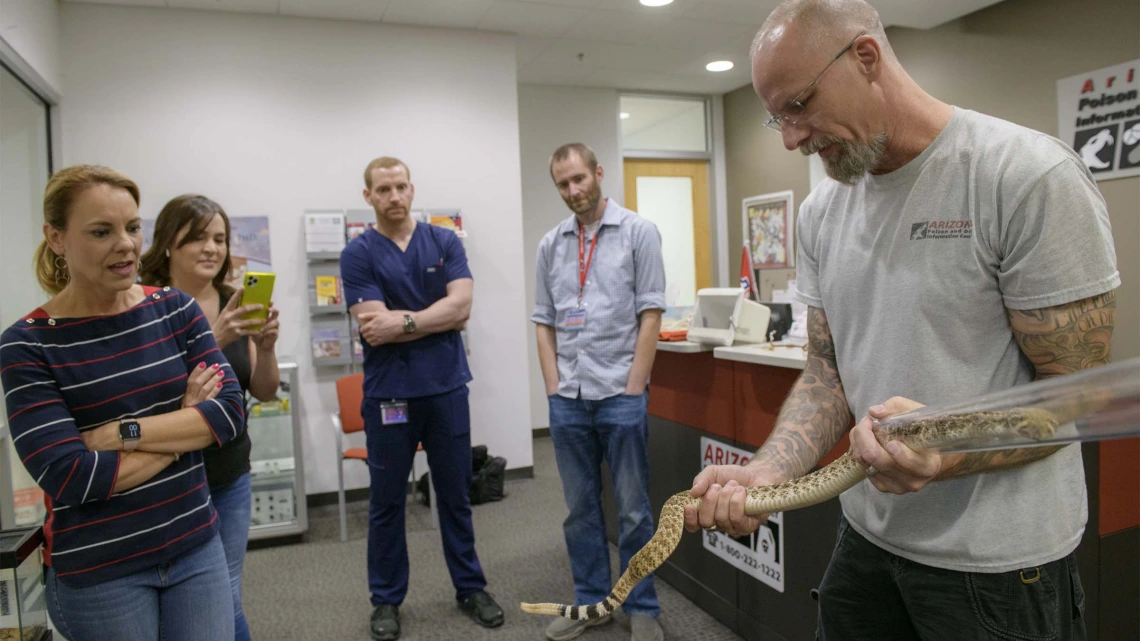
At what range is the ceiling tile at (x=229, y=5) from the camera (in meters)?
4.79

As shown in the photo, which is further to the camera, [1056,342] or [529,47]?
[529,47]

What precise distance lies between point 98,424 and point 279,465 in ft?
10.1

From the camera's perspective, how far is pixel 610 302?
3014 mm

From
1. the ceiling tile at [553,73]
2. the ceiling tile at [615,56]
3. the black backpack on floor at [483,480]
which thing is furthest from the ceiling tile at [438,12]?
the black backpack on floor at [483,480]

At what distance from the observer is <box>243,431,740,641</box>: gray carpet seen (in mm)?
3127

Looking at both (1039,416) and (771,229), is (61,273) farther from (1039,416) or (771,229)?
(771,229)

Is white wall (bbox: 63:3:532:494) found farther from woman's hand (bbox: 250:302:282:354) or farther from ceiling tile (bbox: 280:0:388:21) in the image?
woman's hand (bbox: 250:302:282:354)

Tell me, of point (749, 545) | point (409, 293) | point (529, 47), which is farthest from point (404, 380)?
point (529, 47)

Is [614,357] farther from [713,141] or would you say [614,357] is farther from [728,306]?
[713,141]

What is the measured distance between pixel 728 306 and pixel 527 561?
73.3 inches

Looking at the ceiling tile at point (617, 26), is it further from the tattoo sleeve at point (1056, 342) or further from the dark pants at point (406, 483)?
the tattoo sleeve at point (1056, 342)

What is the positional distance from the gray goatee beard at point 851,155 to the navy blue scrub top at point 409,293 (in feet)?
7.09

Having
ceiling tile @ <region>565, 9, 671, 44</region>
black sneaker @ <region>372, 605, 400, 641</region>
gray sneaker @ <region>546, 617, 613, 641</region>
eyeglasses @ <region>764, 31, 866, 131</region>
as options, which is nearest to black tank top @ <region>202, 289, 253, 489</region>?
black sneaker @ <region>372, 605, 400, 641</region>

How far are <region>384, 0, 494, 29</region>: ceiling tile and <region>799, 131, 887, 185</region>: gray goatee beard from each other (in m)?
4.25
